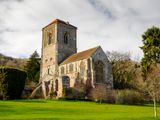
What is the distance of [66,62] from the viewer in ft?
233

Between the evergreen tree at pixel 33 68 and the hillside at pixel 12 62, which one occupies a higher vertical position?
the hillside at pixel 12 62

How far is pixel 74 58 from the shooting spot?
6931cm

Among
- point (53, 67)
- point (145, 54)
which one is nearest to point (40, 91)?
point (53, 67)

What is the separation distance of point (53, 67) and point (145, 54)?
100ft

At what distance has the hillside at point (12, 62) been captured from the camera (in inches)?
Answer: 4250

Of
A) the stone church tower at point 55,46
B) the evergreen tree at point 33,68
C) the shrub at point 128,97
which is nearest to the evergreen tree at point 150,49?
the shrub at point 128,97

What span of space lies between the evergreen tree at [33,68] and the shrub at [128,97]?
34.3 m

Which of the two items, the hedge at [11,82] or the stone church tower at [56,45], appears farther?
the stone church tower at [56,45]

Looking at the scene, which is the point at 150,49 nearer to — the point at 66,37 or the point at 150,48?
the point at 150,48

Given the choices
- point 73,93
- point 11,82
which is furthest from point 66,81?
point 11,82

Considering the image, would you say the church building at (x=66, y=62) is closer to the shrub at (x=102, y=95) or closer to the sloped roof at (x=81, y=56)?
the sloped roof at (x=81, y=56)

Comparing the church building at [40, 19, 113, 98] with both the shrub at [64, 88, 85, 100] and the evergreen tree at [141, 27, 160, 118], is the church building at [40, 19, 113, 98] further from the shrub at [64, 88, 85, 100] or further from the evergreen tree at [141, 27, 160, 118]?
the evergreen tree at [141, 27, 160, 118]

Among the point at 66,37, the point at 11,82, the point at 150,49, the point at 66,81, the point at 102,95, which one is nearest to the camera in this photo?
the point at 11,82

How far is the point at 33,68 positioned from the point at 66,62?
17.4m
